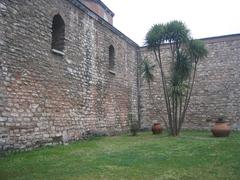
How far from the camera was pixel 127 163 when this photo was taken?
6465 mm

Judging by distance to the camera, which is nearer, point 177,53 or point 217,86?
point 177,53

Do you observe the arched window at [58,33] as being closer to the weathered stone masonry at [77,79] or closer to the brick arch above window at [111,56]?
the weathered stone masonry at [77,79]

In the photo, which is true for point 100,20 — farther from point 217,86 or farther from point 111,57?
point 217,86

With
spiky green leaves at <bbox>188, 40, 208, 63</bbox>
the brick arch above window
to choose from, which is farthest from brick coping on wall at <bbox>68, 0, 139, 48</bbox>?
spiky green leaves at <bbox>188, 40, 208, 63</bbox>

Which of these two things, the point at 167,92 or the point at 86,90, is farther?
the point at 167,92

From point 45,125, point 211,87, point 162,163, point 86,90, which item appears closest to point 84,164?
point 162,163

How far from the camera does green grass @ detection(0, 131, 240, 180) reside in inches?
213

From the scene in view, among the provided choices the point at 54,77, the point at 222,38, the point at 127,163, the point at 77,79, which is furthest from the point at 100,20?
the point at 127,163

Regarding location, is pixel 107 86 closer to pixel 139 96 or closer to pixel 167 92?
pixel 167 92

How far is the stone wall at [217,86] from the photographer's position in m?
14.9

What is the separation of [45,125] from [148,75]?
5.69 metres

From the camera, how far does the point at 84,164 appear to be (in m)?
6.39

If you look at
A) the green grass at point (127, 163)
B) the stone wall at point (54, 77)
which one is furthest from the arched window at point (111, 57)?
the green grass at point (127, 163)

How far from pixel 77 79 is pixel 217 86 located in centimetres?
744
